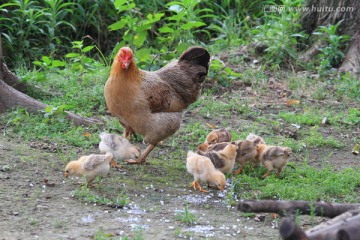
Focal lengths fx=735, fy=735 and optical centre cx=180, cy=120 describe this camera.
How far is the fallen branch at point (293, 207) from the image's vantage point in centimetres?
484

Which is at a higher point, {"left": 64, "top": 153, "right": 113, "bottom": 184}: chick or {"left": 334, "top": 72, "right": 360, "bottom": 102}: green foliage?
{"left": 64, "top": 153, "right": 113, "bottom": 184}: chick

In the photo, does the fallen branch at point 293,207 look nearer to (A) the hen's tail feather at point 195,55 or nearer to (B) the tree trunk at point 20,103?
(A) the hen's tail feather at point 195,55

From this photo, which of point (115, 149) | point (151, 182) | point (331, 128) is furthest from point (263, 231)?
point (331, 128)

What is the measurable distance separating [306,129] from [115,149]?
321cm

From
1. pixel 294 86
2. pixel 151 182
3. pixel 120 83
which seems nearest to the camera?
pixel 151 182

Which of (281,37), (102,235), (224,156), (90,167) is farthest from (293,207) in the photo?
(281,37)

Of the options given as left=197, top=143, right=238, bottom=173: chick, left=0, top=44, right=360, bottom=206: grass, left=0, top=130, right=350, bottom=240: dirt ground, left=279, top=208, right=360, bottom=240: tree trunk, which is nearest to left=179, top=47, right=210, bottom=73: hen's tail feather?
left=0, top=44, right=360, bottom=206: grass

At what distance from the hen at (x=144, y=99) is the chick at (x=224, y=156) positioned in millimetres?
740

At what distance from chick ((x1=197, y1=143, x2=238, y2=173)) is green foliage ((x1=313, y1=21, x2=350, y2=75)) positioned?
477 cm

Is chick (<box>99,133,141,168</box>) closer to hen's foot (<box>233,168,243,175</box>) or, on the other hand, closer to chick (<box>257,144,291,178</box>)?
hen's foot (<box>233,168,243,175</box>)

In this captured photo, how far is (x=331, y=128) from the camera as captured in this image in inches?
396

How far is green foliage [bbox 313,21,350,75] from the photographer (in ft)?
39.6

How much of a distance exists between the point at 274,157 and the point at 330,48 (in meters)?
4.96

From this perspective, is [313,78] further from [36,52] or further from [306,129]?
[36,52]
